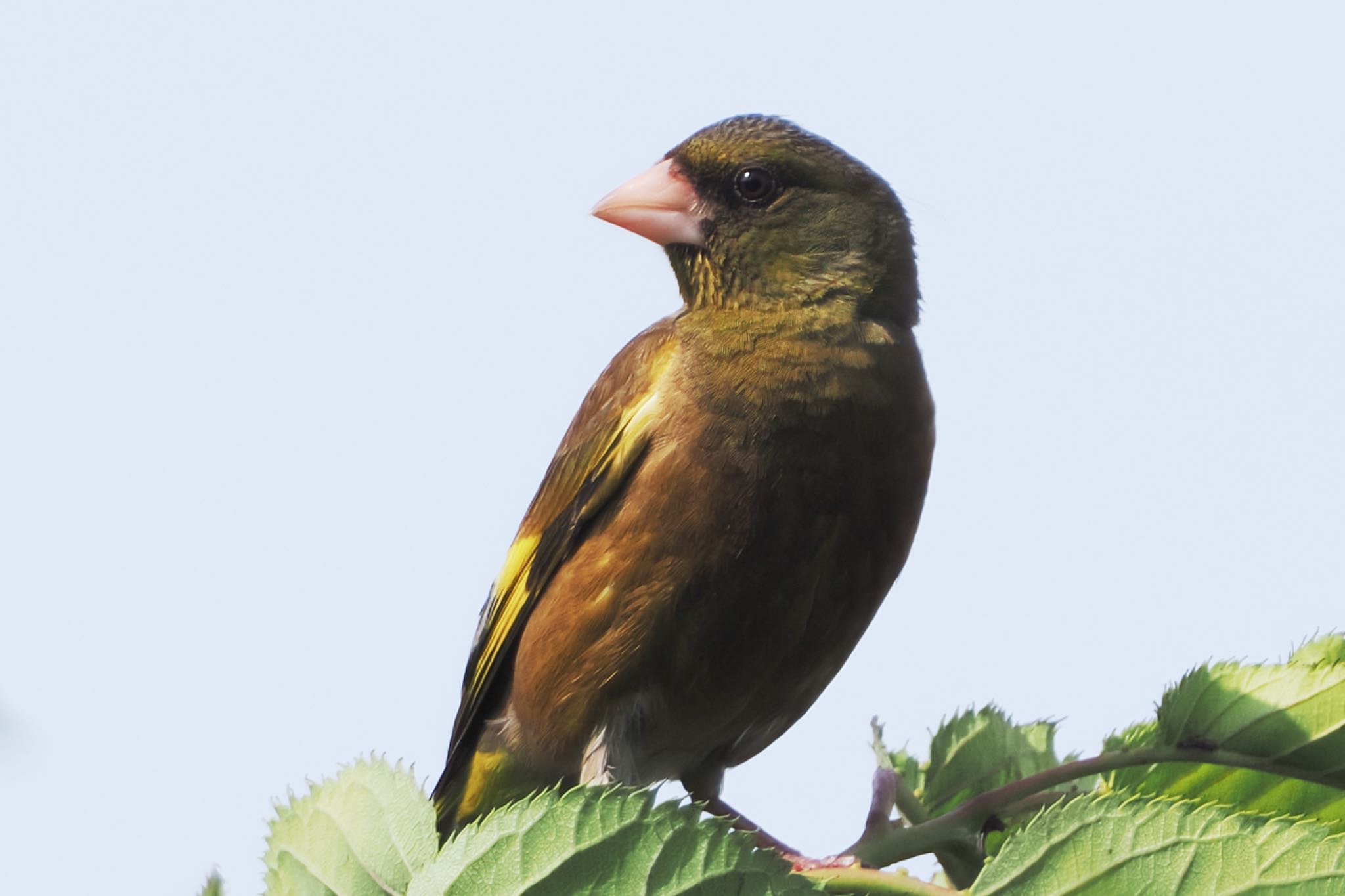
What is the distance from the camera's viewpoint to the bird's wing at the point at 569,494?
155 inches

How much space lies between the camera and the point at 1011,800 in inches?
107

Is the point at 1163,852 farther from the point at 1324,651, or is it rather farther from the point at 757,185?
the point at 757,185

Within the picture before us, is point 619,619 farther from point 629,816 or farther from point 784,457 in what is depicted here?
point 629,816

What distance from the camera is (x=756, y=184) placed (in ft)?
13.7

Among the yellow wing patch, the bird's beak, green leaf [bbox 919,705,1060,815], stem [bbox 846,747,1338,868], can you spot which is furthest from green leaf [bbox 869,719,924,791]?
the bird's beak

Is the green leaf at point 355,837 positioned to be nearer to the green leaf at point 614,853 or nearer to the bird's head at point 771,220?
the green leaf at point 614,853

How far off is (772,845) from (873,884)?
119 cm

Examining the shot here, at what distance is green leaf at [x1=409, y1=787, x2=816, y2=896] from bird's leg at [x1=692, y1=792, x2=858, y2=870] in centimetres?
5

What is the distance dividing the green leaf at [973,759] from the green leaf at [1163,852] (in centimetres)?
87

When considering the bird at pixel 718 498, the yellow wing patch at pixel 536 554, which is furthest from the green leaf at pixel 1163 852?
the yellow wing patch at pixel 536 554

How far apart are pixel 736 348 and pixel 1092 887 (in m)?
1.91

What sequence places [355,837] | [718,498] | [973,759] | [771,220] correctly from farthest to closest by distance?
[771,220], [718,498], [973,759], [355,837]

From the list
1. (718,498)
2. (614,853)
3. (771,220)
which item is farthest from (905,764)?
(771,220)

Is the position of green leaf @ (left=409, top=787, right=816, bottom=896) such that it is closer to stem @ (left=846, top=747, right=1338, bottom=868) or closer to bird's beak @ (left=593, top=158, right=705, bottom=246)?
stem @ (left=846, top=747, right=1338, bottom=868)
